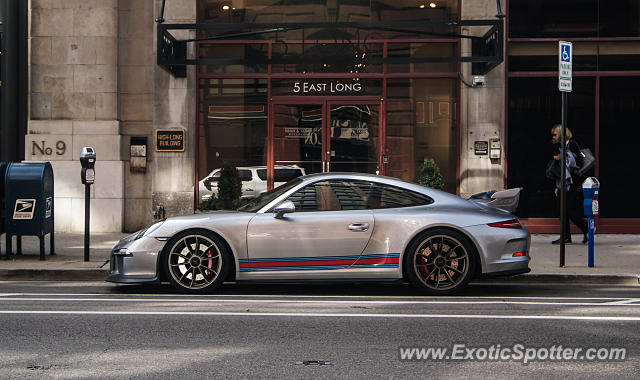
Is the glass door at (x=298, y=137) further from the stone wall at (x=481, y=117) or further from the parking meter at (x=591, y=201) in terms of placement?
the parking meter at (x=591, y=201)

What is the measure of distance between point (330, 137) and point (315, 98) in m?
0.80

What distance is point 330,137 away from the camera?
15609mm

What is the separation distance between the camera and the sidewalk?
393 inches

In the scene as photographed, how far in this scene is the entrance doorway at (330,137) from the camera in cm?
1556

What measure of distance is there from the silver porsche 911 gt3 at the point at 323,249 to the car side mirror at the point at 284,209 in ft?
0.03

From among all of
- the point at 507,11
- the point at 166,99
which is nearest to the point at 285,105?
the point at 166,99

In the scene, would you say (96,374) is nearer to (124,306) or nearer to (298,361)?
(298,361)

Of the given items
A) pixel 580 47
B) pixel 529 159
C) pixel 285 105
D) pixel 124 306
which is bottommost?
pixel 124 306

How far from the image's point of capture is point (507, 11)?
1527cm

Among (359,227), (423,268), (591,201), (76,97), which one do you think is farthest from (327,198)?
(76,97)

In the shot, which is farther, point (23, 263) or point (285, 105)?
point (285, 105)

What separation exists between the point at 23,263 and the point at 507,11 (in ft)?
31.8

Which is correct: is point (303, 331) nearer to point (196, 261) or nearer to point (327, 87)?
point (196, 261)

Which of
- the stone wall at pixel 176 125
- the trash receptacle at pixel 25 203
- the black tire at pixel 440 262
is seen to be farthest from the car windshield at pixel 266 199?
the stone wall at pixel 176 125
